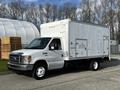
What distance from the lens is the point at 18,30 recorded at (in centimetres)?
2777

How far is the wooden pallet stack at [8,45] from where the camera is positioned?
21.5 meters

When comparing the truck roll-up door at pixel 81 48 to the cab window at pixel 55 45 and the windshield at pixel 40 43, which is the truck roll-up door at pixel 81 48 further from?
the windshield at pixel 40 43

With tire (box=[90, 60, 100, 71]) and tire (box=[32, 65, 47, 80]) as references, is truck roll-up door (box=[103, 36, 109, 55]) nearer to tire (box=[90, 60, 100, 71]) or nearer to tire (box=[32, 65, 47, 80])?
tire (box=[90, 60, 100, 71])

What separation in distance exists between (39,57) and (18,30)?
16.9 m

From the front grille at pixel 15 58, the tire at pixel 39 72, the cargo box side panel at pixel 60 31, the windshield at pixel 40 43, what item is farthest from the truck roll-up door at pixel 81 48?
the front grille at pixel 15 58

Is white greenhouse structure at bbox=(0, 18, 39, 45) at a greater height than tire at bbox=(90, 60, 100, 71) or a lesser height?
greater

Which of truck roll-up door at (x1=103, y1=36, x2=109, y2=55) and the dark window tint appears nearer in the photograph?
the dark window tint

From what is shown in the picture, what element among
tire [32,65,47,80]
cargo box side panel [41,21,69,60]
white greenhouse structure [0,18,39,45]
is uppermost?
white greenhouse structure [0,18,39,45]

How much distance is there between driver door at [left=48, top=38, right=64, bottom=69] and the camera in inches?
484

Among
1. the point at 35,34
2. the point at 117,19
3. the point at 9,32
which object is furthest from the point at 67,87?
the point at 117,19

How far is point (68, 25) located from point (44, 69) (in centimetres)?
316

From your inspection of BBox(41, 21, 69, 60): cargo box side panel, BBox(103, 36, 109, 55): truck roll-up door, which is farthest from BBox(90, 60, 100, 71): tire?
BBox(41, 21, 69, 60): cargo box side panel

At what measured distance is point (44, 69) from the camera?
39.0 ft

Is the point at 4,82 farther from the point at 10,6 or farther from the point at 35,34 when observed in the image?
the point at 10,6
